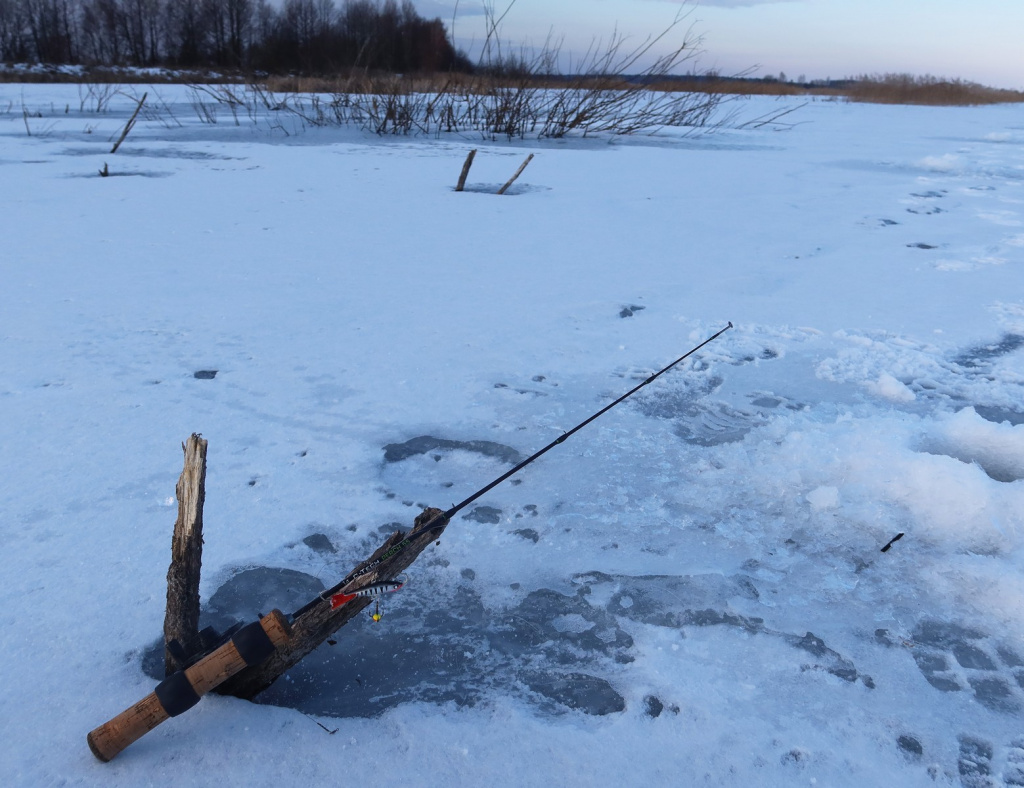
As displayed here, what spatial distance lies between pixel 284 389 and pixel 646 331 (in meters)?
1.64

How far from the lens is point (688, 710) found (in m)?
1.44

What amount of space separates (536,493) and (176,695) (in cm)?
117

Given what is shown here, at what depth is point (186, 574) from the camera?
1388 millimetres

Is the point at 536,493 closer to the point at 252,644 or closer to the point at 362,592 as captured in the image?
the point at 362,592

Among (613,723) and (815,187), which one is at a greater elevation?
(815,187)

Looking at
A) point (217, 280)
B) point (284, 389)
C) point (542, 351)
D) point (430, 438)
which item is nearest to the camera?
point (430, 438)

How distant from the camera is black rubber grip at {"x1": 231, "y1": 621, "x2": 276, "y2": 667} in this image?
1241 millimetres

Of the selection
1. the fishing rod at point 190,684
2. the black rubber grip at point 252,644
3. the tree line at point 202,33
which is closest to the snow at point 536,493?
the fishing rod at point 190,684

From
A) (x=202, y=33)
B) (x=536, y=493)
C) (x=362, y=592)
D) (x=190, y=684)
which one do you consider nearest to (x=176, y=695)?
(x=190, y=684)

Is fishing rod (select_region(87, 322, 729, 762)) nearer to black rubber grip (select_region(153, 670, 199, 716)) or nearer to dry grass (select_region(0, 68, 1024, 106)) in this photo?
black rubber grip (select_region(153, 670, 199, 716))

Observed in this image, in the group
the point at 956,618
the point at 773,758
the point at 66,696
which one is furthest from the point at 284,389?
the point at 956,618

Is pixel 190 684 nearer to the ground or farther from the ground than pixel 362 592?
nearer to the ground

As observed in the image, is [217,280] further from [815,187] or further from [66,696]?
[815,187]

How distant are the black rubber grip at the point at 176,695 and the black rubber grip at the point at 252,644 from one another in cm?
10
